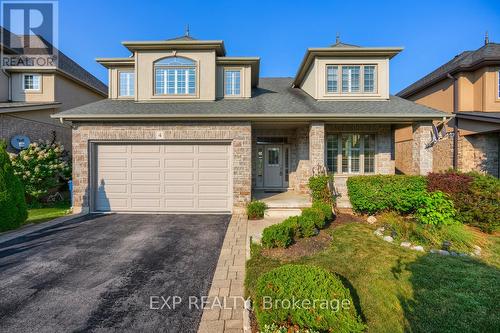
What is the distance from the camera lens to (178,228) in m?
6.84

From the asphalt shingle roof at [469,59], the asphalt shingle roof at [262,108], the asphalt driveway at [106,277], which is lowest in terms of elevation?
the asphalt driveway at [106,277]

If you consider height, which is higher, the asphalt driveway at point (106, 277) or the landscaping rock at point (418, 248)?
the landscaping rock at point (418, 248)

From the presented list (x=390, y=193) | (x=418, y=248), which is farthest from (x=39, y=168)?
(x=390, y=193)

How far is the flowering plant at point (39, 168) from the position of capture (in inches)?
372

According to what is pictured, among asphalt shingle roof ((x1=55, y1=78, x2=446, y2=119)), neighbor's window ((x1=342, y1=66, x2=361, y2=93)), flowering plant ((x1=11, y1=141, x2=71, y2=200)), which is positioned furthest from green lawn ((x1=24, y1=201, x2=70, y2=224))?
neighbor's window ((x1=342, y1=66, x2=361, y2=93))

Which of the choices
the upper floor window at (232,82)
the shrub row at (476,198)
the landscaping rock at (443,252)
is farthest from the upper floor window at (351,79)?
the landscaping rock at (443,252)

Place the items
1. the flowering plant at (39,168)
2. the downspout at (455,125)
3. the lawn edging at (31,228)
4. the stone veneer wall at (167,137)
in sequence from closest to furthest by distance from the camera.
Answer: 1. the lawn edging at (31,228)
2. the stone veneer wall at (167,137)
3. the flowering plant at (39,168)
4. the downspout at (455,125)

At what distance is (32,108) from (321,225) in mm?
13311

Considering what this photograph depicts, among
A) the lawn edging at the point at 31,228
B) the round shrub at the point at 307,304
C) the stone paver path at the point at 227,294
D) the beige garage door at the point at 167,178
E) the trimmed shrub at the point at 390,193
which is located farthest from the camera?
the beige garage door at the point at 167,178

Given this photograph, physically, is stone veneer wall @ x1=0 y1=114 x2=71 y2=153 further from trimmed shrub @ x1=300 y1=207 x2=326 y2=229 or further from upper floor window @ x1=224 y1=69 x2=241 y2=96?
trimmed shrub @ x1=300 y1=207 x2=326 y2=229

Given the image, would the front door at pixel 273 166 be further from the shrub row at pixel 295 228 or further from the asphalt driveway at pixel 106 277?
the asphalt driveway at pixel 106 277

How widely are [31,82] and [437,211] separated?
19110mm

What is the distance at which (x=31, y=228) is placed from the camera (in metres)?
6.86

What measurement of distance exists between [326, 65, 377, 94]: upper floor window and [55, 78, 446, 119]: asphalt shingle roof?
71cm
